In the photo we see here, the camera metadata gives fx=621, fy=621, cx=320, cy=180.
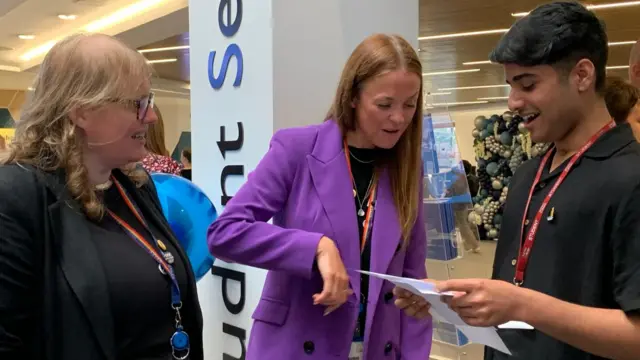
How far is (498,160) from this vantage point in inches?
285

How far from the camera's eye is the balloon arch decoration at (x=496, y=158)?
22.7ft

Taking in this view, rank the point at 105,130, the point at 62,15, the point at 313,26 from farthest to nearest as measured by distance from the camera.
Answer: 1. the point at 62,15
2. the point at 313,26
3. the point at 105,130

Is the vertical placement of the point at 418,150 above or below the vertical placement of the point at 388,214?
above

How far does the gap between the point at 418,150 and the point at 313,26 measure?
113cm

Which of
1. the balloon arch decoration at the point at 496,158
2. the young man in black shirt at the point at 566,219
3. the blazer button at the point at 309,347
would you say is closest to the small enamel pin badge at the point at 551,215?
the young man in black shirt at the point at 566,219

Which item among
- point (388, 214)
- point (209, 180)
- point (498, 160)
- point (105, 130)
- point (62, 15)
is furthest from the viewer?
point (62, 15)

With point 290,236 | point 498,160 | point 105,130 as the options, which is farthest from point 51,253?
point 498,160

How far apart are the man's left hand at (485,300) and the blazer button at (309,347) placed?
62 centimetres

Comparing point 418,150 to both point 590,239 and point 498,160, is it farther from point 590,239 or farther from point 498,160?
point 498,160

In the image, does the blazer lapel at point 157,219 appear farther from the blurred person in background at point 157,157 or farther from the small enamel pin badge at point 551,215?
the blurred person in background at point 157,157

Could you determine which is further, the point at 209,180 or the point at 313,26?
the point at 209,180

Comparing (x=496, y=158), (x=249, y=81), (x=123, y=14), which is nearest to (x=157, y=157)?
(x=249, y=81)

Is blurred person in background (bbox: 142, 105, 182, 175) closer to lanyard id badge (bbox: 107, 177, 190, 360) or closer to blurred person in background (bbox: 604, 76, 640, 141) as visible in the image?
lanyard id badge (bbox: 107, 177, 190, 360)

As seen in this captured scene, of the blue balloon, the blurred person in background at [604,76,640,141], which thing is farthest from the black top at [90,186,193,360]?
the blurred person in background at [604,76,640,141]
